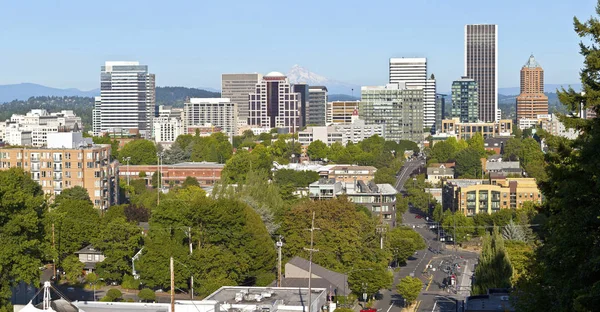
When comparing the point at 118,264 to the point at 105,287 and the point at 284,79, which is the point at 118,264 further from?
the point at 284,79

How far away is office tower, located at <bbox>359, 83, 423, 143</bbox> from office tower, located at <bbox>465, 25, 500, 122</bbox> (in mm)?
44634

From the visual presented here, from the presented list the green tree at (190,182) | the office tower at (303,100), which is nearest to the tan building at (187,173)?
the green tree at (190,182)

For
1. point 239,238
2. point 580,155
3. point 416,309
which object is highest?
point 580,155

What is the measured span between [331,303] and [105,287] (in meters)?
11.0

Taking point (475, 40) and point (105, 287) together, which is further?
point (475, 40)

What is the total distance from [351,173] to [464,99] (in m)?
85.7

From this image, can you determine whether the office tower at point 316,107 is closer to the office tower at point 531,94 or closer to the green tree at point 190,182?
the office tower at point 531,94

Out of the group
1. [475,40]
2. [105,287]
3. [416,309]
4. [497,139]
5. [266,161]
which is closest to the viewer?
[416,309]

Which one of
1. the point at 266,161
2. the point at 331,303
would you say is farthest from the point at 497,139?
the point at 331,303

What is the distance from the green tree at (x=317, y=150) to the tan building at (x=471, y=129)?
34.5 meters

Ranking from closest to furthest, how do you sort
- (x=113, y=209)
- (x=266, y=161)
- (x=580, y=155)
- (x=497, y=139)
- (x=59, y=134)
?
(x=580, y=155), (x=113, y=209), (x=59, y=134), (x=266, y=161), (x=497, y=139)

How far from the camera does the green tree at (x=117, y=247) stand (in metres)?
39.7

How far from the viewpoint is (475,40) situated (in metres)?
186

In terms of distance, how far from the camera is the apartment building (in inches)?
2307
